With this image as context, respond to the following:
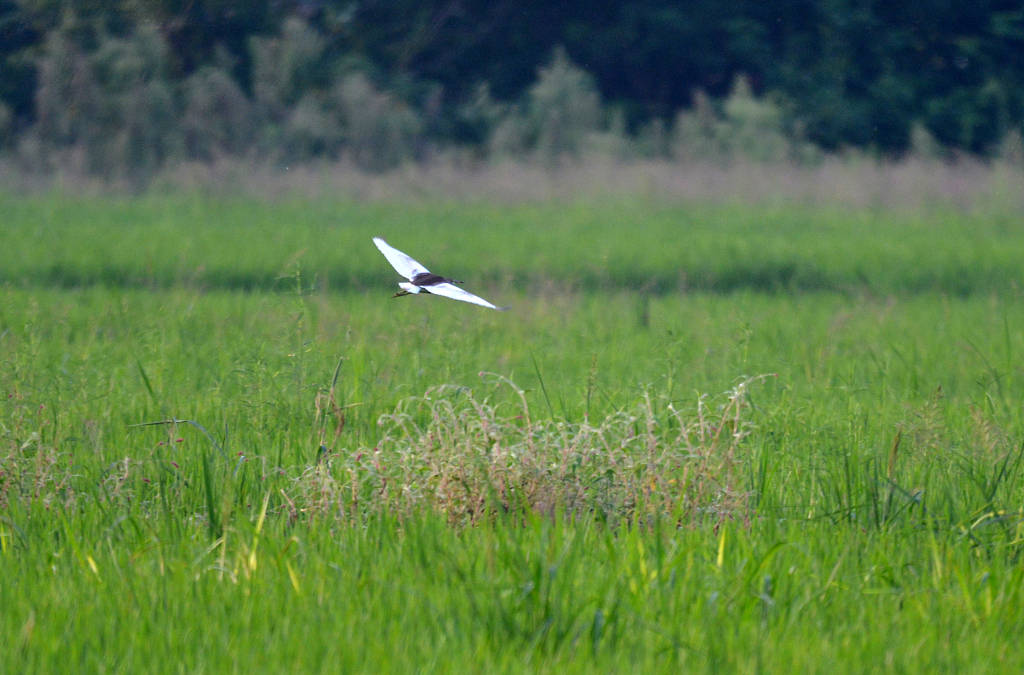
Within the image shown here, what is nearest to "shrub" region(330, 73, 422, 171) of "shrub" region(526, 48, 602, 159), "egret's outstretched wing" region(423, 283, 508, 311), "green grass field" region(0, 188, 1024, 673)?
"shrub" region(526, 48, 602, 159)

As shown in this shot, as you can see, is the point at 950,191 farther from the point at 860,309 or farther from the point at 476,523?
the point at 476,523

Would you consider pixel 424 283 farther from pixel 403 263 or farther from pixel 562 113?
pixel 562 113

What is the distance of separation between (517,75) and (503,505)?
76.0 ft

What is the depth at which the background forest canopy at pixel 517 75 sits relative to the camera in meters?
20.3

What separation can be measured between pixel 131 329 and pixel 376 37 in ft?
64.4

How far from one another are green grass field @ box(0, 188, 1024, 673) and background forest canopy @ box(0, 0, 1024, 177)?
13459 millimetres

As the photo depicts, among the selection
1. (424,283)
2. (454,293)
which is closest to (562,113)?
(424,283)

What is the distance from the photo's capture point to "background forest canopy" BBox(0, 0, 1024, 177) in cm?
2027

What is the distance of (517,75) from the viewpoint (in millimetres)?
25797

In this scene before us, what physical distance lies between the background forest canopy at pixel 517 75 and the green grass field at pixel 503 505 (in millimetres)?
13459

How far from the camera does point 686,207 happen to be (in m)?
14.4

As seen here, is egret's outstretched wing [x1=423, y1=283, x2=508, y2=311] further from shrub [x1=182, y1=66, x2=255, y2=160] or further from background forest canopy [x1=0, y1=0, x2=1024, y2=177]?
shrub [x1=182, y1=66, x2=255, y2=160]

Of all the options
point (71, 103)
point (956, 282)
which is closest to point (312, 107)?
point (71, 103)

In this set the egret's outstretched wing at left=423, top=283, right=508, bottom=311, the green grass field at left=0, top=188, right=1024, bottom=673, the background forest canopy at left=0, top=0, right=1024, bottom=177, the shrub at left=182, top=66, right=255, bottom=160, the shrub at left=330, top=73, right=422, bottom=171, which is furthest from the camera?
the shrub at left=330, top=73, right=422, bottom=171
